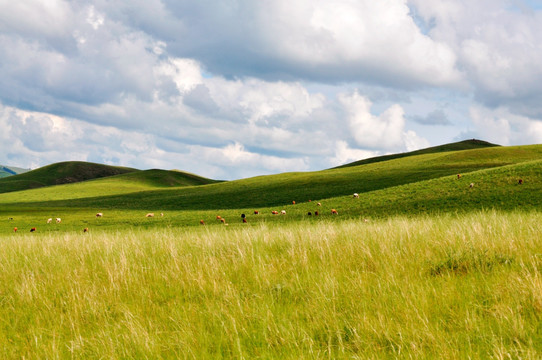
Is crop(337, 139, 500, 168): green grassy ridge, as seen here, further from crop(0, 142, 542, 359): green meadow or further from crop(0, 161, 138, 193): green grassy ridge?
crop(0, 142, 542, 359): green meadow

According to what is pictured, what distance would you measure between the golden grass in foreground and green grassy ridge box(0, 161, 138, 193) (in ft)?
505

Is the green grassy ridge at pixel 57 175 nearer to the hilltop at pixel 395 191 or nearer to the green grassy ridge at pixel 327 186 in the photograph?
the hilltop at pixel 395 191

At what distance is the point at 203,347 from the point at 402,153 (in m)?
143

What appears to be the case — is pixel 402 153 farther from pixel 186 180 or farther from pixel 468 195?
pixel 468 195

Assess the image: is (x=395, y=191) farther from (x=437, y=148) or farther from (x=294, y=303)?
(x=437, y=148)

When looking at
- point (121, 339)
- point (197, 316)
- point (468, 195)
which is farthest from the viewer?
point (468, 195)

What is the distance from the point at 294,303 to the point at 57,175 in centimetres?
18370

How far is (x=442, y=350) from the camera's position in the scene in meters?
3.79

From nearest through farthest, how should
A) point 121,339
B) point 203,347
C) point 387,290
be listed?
point 203,347, point 121,339, point 387,290

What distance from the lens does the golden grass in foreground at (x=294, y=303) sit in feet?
13.6

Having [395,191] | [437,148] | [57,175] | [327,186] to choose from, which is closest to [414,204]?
[395,191]

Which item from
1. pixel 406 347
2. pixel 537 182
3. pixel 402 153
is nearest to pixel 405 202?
pixel 537 182

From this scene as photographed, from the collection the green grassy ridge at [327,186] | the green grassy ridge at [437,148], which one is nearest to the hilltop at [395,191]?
the green grassy ridge at [327,186]

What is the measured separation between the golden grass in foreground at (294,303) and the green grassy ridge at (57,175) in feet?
505
